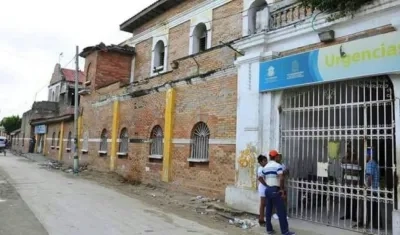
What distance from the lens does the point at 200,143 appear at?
13031 mm

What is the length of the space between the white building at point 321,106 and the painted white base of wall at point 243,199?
2cm

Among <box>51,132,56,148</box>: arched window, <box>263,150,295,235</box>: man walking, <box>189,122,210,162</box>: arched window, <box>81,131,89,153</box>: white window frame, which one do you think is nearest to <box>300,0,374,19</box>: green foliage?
<box>263,150,295,235</box>: man walking

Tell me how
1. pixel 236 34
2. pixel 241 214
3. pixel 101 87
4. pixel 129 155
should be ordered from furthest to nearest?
pixel 101 87
pixel 129 155
pixel 236 34
pixel 241 214

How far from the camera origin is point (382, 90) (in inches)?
302

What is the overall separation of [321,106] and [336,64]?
0.98 meters

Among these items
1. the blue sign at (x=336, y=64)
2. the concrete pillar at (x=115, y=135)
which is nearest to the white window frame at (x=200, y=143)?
the blue sign at (x=336, y=64)

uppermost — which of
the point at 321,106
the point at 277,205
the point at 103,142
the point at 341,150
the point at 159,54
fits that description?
the point at 159,54

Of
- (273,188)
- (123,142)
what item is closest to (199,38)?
(123,142)

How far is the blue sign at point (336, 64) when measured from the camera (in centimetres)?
716

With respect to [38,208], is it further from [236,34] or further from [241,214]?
[236,34]

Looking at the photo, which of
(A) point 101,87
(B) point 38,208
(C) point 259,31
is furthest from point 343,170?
(A) point 101,87

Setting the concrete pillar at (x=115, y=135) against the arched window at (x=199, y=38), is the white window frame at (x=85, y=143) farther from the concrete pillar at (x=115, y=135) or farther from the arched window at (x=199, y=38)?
the arched window at (x=199, y=38)

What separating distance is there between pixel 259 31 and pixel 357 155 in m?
3.85

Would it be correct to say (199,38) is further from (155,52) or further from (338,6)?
(338,6)
